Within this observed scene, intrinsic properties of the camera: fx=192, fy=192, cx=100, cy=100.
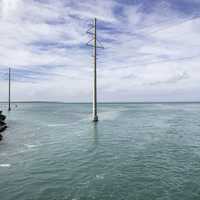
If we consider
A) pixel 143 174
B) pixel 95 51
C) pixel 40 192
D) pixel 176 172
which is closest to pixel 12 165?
pixel 40 192

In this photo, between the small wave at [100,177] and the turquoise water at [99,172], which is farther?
the small wave at [100,177]

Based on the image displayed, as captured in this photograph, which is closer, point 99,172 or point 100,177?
point 100,177

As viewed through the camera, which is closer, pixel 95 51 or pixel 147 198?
pixel 147 198

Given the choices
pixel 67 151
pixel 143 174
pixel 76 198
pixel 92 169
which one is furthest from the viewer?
pixel 67 151

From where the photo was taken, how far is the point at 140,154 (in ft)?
55.0

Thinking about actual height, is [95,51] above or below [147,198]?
above

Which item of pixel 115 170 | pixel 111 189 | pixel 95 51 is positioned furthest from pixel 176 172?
pixel 95 51

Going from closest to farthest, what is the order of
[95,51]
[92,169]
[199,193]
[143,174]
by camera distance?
[199,193], [143,174], [92,169], [95,51]

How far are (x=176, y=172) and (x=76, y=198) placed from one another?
7018 mm

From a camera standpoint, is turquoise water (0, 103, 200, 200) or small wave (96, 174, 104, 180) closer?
turquoise water (0, 103, 200, 200)

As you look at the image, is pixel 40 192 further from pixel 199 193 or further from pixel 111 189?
pixel 199 193

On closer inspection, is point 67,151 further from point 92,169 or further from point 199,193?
point 199,193

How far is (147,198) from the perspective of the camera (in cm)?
917

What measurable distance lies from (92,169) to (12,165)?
579cm
